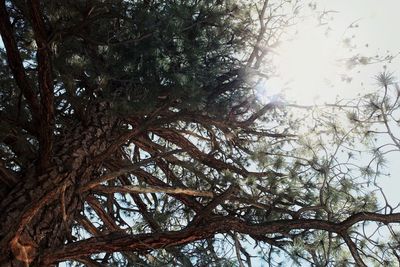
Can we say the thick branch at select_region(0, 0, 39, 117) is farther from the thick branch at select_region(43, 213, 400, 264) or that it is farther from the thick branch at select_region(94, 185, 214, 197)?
the thick branch at select_region(43, 213, 400, 264)

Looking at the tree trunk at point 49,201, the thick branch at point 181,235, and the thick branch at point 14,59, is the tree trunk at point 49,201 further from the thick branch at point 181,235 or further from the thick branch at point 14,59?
the thick branch at point 14,59

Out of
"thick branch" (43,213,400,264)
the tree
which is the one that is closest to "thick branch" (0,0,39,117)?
the tree

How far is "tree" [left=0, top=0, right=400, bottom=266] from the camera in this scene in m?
2.99

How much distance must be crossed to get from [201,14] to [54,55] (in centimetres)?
99

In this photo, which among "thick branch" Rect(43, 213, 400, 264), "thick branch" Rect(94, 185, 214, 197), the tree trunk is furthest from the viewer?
"thick branch" Rect(94, 185, 214, 197)

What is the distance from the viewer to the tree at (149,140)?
9.82 feet

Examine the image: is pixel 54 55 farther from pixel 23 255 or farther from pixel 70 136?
pixel 23 255

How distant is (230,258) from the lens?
3654 millimetres

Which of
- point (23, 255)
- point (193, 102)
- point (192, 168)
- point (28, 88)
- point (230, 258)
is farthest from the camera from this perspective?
point (192, 168)

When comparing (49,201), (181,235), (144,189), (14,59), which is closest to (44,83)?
(14,59)

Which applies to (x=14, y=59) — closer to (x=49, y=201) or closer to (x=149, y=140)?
(x=49, y=201)

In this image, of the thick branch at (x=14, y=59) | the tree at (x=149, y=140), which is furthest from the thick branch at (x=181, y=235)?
the thick branch at (x=14, y=59)

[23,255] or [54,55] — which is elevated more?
[54,55]

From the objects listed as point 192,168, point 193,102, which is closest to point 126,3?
point 193,102
